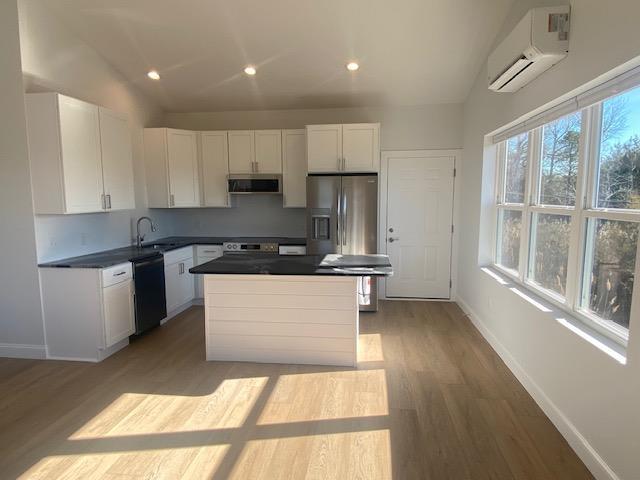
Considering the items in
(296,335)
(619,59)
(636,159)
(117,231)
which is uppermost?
(619,59)

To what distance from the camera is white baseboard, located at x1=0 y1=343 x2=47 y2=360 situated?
371 centimetres

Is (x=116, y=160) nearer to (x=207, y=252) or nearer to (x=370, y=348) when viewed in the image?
(x=207, y=252)

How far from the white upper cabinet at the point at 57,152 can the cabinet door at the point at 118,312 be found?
827 mm

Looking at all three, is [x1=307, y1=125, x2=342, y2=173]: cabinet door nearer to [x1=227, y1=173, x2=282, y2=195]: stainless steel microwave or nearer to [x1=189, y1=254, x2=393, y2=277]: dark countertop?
[x1=227, y1=173, x2=282, y2=195]: stainless steel microwave

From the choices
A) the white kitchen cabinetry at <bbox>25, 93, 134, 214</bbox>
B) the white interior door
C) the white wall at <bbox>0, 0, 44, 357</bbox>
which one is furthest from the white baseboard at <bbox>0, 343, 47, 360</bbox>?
the white interior door

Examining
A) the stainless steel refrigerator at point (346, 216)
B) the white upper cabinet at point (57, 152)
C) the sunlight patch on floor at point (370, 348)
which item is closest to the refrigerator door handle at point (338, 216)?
the stainless steel refrigerator at point (346, 216)

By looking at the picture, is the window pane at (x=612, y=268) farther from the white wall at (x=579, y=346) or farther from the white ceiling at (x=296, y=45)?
the white ceiling at (x=296, y=45)

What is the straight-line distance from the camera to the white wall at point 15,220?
3402 mm

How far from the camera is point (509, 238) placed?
393 centimetres

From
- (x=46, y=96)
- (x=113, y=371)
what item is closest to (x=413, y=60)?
(x=46, y=96)

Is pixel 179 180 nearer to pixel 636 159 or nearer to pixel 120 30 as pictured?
pixel 120 30

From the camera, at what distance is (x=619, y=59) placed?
196 centimetres

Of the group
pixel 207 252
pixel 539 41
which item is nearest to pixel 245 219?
pixel 207 252

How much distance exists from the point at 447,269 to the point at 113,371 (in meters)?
4.26
